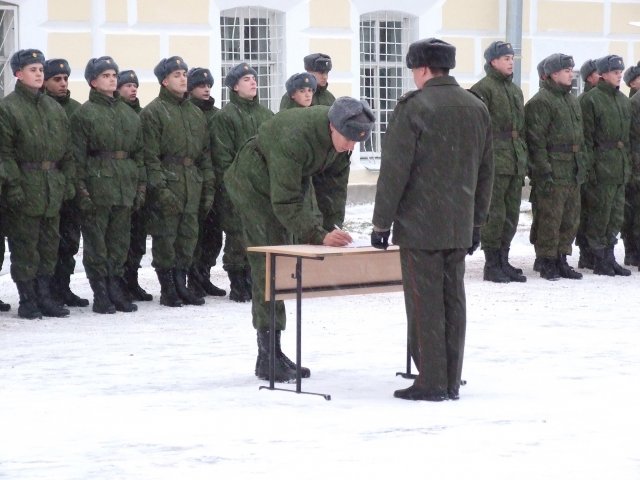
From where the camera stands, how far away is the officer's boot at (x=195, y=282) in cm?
1270

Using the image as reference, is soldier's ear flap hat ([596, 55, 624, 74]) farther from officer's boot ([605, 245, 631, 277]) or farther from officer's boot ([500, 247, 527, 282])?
officer's boot ([500, 247, 527, 282])

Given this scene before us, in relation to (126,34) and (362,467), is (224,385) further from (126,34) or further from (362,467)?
(126,34)

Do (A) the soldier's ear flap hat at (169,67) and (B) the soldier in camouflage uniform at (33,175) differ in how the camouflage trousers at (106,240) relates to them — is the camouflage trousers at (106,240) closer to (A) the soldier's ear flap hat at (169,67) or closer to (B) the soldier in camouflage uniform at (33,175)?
(B) the soldier in camouflage uniform at (33,175)

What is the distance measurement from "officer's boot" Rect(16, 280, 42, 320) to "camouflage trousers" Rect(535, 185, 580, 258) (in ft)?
15.4

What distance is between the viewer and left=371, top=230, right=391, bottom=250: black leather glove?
25.4 ft

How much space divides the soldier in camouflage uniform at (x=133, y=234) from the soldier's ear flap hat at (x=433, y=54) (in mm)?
4934

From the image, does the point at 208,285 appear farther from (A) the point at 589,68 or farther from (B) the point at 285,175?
(B) the point at 285,175

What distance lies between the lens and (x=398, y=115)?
25.1 feet

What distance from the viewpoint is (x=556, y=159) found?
45.1 ft

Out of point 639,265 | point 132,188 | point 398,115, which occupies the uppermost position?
point 398,115

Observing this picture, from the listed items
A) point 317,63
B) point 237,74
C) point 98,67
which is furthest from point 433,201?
point 317,63

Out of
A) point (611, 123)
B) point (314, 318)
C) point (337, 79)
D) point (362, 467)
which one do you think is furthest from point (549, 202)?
point (362, 467)

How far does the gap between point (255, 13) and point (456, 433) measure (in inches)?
464

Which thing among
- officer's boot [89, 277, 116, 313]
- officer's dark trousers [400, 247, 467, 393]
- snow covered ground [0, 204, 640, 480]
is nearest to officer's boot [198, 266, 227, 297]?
snow covered ground [0, 204, 640, 480]
